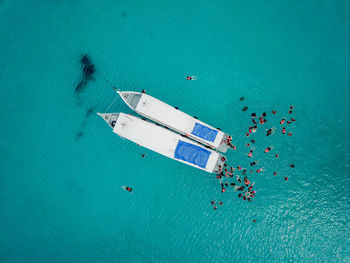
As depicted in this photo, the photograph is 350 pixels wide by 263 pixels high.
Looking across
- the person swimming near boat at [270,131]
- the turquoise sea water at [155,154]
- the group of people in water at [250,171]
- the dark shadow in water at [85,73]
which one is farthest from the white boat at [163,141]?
the person swimming near boat at [270,131]

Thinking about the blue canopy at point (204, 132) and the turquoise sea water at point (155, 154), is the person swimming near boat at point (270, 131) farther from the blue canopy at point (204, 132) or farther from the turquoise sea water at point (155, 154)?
the blue canopy at point (204, 132)

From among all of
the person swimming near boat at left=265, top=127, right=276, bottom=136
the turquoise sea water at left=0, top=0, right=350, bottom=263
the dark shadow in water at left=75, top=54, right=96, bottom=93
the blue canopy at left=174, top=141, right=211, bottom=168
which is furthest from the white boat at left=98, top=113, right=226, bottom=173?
the person swimming near boat at left=265, top=127, right=276, bottom=136

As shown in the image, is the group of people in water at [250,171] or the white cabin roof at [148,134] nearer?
the white cabin roof at [148,134]

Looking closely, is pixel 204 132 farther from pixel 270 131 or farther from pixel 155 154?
pixel 270 131

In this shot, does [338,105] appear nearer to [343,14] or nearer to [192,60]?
[343,14]

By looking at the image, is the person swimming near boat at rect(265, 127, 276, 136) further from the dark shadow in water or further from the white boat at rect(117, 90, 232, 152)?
the dark shadow in water

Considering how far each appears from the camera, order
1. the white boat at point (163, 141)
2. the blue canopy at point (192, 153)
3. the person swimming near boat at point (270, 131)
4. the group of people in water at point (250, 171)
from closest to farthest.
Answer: the white boat at point (163, 141) < the blue canopy at point (192, 153) < the group of people in water at point (250, 171) < the person swimming near boat at point (270, 131)
